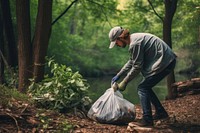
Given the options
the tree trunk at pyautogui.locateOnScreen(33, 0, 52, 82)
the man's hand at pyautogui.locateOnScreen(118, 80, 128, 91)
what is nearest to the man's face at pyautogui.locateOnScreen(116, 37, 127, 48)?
the man's hand at pyautogui.locateOnScreen(118, 80, 128, 91)

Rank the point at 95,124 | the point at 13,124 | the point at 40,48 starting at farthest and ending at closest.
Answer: the point at 40,48
the point at 95,124
the point at 13,124

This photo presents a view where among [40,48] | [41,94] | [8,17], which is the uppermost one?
[8,17]

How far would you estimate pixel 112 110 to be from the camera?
6.89m

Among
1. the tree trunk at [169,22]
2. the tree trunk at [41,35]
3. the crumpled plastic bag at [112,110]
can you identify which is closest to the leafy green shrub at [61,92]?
the crumpled plastic bag at [112,110]

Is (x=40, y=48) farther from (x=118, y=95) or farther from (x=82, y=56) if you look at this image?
(x=82, y=56)

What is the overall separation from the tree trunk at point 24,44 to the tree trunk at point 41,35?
30cm

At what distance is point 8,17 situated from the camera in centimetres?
1301

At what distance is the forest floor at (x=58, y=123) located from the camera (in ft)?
18.3

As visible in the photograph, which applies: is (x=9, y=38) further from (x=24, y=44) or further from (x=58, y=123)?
(x=58, y=123)

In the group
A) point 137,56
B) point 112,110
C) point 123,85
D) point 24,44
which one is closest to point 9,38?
point 24,44

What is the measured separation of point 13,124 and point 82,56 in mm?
28212

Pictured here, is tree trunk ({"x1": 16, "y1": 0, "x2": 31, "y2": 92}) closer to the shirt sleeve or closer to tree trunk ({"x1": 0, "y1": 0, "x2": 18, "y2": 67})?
the shirt sleeve

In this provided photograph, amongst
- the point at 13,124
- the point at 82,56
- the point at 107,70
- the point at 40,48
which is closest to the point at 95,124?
the point at 13,124

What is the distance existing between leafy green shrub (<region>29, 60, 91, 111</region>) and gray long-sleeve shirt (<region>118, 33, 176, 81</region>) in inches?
48.9
